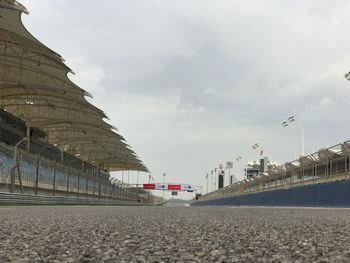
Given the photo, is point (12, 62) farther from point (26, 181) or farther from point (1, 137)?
point (1, 137)

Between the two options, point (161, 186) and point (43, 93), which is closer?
point (43, 93)

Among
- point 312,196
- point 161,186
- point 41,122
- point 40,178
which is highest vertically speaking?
point 41,122

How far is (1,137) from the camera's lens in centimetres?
4566

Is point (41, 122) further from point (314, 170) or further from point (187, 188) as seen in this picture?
point (187, 188)

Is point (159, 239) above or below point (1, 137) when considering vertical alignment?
below

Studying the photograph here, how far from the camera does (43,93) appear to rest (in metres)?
40.0

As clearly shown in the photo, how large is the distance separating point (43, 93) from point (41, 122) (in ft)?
44.8

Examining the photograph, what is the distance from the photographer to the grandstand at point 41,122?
83.7 ft

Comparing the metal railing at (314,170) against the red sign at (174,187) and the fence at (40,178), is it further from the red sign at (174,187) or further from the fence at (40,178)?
the red sign at (174,187)

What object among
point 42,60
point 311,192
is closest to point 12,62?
point 42,60

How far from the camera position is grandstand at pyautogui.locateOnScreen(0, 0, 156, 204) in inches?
1005

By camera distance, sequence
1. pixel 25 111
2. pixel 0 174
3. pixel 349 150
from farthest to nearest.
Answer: pixel 25 111 → pixel 0 174 → pixel 349 150

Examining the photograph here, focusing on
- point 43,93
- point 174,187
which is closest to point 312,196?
point 43,93

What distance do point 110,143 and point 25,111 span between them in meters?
22.0
